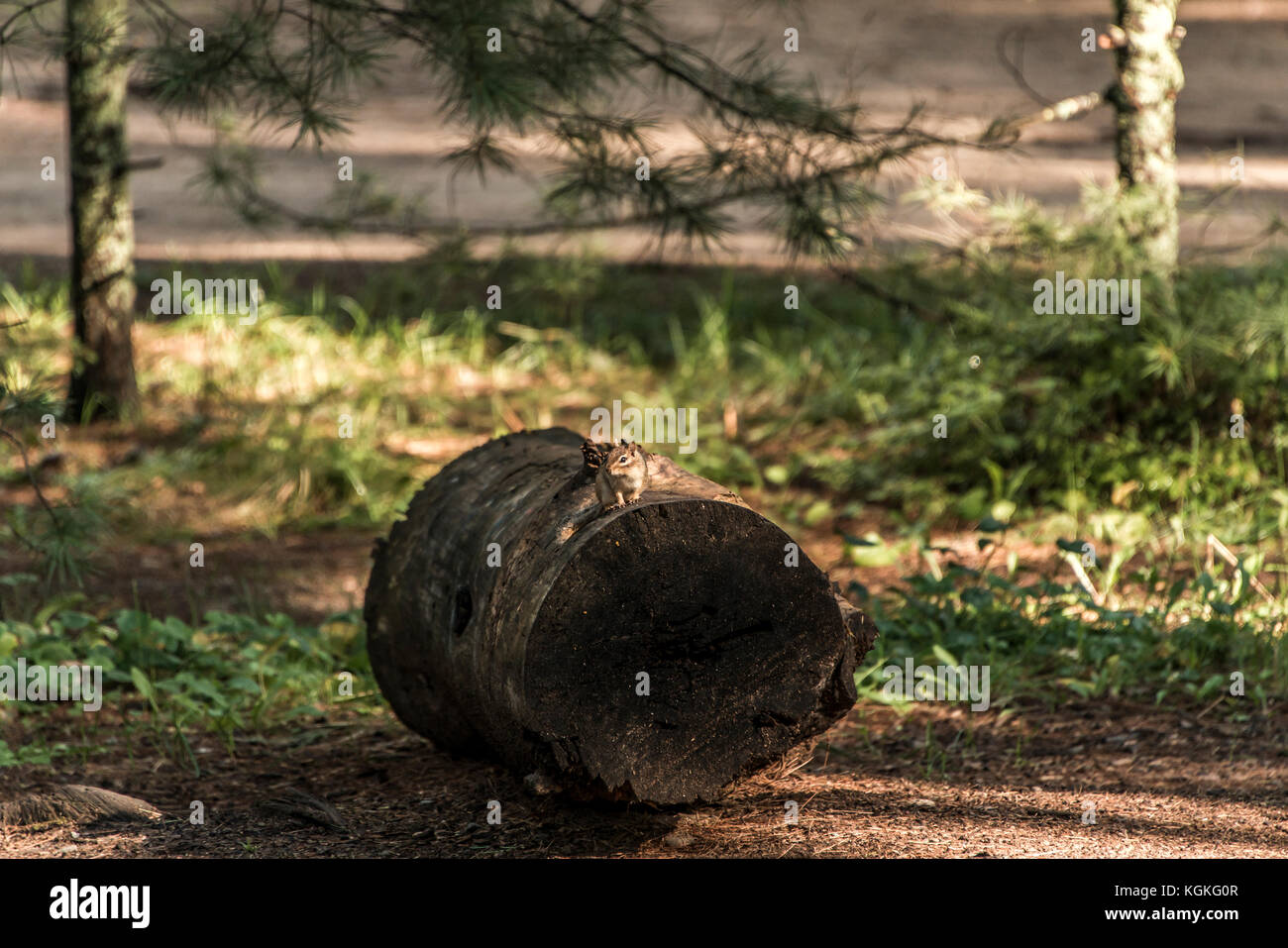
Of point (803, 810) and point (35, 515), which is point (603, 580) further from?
point (35, 515)

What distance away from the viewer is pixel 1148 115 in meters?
5.35

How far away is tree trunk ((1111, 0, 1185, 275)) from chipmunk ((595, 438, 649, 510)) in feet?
10.3

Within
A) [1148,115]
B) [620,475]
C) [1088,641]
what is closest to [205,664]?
[620,475]

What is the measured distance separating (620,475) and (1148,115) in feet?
11.5

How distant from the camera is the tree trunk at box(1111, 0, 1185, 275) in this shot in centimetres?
530

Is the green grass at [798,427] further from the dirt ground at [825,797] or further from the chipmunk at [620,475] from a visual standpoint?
the chipmunk at [620,475]

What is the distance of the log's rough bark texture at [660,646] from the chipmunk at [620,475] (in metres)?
Answer: 0.05

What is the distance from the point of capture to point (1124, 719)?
3779 mm

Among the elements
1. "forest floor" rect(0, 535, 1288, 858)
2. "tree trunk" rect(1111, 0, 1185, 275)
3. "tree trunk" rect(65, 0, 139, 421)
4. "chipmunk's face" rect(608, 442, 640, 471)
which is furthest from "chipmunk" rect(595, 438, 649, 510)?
"tree trunk" rect(65, 0, 139, 421)

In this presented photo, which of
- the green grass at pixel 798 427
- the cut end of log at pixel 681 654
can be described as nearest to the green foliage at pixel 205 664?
the green grass at pixel 798 427

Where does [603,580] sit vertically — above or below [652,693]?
above

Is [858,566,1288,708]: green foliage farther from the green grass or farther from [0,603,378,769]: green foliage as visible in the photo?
[0,603,378,769]: green foliage

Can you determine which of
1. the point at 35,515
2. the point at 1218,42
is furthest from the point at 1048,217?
the point at 1218,42

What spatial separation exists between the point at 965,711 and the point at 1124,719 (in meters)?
0.43
